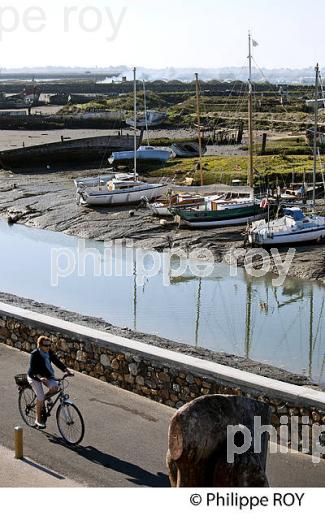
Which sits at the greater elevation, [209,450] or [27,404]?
[209,450]

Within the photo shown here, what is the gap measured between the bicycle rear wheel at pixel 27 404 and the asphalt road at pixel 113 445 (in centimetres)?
13

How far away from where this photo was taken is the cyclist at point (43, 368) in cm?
1062

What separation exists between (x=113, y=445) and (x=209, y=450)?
3.54 metres

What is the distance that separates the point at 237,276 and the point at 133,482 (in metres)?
19.0

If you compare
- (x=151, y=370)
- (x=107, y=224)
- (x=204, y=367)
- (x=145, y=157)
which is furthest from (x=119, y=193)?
(x=204, y=367)

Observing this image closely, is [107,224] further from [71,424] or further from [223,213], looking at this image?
[71,424]

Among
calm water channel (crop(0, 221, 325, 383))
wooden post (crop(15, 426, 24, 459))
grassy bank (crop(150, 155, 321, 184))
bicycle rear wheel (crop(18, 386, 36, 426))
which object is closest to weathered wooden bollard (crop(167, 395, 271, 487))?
wooden post (crop(15, 426, 24, 459))

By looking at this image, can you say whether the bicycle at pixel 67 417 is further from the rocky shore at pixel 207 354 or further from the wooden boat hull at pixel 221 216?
the wooden boat hull at pixel 221 216

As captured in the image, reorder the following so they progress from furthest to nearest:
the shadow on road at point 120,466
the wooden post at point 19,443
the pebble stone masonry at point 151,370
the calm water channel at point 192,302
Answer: the calm water channel at point 192,302 < the pebble stone masonry at point 151,370 < the wooden post at point 19,443 < the shadow on road at point 120,466

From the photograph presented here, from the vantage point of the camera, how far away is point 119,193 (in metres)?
40.8

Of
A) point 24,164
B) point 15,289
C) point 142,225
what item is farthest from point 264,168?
point 15,289

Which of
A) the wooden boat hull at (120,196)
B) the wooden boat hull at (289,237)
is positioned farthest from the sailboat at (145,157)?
the wooden boat hull at (289,237)

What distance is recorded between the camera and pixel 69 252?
32938 millimetres

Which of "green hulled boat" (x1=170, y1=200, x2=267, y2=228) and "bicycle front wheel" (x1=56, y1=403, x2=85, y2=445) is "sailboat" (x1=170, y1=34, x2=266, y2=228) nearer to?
"green hulled boat" (x1=170, y1=200, x2=267, y2=228)
